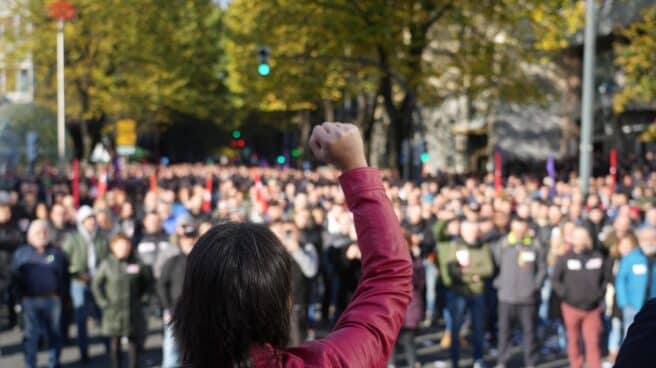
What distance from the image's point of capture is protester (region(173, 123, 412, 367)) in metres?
2.08

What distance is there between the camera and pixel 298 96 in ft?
99.5

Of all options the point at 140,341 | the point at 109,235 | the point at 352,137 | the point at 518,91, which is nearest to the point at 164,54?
the point at 518,91

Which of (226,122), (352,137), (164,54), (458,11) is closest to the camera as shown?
(352,137)

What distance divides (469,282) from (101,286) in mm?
4106

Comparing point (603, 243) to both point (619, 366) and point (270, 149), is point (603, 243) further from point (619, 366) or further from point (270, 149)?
point (270, 149)

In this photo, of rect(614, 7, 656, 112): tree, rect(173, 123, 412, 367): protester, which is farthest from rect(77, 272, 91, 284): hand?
rect(614, 7, 656, 112): tree

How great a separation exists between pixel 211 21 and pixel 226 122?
6.89m

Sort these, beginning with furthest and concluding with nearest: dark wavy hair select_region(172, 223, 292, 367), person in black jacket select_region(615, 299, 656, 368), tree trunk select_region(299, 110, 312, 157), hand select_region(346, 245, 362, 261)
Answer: tree trunk select_region(299, 110, 312, 157)
hand select_region(346, 245, 362, 261)
dark wavy hair select_region(172, 223, 292, 367)
person in black jacket select_region(615, 299, 656, 368)

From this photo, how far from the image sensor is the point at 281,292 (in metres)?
2.14

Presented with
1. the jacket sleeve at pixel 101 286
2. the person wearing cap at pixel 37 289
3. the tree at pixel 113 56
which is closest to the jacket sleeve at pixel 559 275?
the jacket sleeve at pixel 101 286

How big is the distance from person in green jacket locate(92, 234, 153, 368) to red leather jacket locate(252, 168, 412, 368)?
819 centimetres

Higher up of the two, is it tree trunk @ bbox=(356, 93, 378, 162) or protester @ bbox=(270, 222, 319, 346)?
tree trunk @ bbox=(356, 93, 378, 162)

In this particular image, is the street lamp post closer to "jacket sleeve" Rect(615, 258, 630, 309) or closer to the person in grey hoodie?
the person in grey hoodie

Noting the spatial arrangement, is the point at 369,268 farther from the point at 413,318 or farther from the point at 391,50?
the point at 391,50
